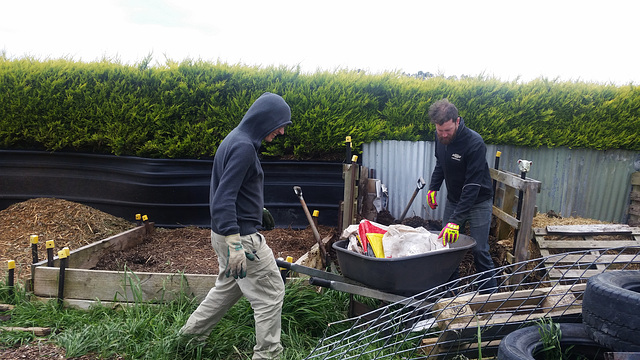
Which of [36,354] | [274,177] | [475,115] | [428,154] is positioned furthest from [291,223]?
[36,354]

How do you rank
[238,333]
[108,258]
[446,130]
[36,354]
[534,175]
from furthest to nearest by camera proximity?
[534,175] → [108,258] → [446,130] → [238,333] → [36,354]

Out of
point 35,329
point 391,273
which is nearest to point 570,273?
point 391,273

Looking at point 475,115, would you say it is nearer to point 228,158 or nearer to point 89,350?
point 228,158

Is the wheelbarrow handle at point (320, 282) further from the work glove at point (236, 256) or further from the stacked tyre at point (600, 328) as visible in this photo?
the stacked tyre at point (600, 328)

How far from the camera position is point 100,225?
236 inches

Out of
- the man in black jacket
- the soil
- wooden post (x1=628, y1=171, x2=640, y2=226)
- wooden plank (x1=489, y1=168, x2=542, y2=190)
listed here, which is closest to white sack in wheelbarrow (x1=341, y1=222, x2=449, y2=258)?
the man in black jacket

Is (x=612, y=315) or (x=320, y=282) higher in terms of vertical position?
(x=612, y=315)

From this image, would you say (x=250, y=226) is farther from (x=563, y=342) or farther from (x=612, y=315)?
(x=612, y=315)

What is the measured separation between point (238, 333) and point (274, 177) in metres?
3.16

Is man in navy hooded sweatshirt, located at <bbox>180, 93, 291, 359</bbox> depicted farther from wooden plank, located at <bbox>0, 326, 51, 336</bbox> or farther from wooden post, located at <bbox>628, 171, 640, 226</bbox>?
wooden post, located at <bbox>628, 171, 640, 226</bbox>

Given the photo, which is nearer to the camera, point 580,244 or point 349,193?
point 580,244

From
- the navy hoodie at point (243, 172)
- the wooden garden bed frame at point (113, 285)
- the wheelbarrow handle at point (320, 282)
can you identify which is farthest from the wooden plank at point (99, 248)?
the wheelbarrow handle at point (320, 282)

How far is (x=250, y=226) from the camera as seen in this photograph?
118 inches

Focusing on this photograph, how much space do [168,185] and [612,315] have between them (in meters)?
5.52
